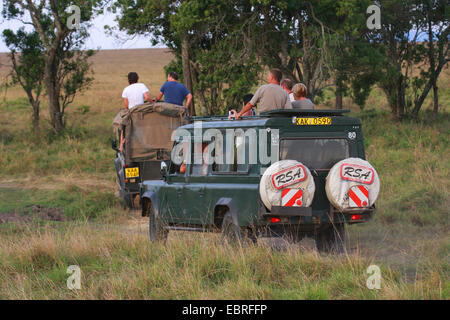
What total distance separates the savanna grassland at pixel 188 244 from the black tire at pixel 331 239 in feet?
1.28

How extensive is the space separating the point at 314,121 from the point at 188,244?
2178 mm

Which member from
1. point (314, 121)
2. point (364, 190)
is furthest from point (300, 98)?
point (364, 190)

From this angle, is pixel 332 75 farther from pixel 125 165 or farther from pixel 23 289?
pixel 23 289

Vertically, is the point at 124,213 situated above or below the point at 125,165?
below

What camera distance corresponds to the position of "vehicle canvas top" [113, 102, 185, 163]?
1349 centimetres

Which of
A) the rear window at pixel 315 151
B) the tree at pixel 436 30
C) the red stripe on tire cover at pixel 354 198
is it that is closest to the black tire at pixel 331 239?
the red stripe on tire cover at pixel 354 198

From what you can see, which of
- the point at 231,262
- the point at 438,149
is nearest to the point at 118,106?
the point at 438,149

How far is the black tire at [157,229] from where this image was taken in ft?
31.8

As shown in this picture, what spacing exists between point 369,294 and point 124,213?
8.54 meters

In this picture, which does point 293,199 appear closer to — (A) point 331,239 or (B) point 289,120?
(B) point 289,120

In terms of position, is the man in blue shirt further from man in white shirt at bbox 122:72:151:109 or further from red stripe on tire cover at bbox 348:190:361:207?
red stripe on tire cover at bbox 348:190:361:207

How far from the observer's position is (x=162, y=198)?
981cm

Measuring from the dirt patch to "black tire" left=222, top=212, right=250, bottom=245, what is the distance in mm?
5859

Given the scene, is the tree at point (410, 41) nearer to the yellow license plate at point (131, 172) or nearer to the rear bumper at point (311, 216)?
the yellow license plate at point (131, 172)
